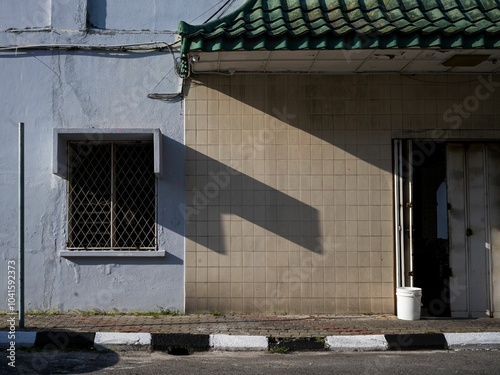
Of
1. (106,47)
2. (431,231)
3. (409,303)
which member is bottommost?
(409,303)

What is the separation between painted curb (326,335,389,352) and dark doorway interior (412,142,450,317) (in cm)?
215

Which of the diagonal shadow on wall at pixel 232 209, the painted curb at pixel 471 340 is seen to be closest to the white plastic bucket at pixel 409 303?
the painted curb at pixel 471 340

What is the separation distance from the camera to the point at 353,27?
28.7 feet

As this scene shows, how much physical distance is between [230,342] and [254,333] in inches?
18.8

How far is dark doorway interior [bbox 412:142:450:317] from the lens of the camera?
10.2 m

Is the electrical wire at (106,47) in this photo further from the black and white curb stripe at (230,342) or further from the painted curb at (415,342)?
the painted curb at (415,342)

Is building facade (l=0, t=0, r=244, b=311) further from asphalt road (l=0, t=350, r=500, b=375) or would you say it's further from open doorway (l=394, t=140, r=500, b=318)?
open doorway (l=394, t=140, r=500, b=318)

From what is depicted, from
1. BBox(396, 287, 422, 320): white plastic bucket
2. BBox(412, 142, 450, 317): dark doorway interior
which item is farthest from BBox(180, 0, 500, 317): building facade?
BBox(396, 287, 422, 320): white plastic bucket

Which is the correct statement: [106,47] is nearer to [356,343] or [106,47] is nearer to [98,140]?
[98,140]

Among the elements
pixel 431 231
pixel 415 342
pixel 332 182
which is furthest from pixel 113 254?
pixel 431 231

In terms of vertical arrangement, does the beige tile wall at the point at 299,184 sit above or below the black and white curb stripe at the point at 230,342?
above

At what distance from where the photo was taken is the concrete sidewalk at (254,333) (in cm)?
809

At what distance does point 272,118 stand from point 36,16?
143 inches

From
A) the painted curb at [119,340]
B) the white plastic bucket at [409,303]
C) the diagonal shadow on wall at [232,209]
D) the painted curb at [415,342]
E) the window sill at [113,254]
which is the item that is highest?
the diagonal shadow on wall at [232,209]
